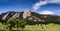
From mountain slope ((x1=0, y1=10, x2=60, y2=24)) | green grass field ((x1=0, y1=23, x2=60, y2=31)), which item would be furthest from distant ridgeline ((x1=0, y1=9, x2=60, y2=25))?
green grass field ((x1=0, y1=23, x2=60, y2=31))

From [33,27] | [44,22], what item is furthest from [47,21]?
[33,27]

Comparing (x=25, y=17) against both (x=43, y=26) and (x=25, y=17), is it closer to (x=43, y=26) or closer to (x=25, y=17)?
(x=25, y=17)

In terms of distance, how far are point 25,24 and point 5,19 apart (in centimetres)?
383

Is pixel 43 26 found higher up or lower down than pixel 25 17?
lower down

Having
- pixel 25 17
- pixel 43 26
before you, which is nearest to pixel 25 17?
pixel 25 17

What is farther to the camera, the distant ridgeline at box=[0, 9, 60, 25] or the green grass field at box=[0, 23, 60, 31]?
the distant ridgeline at box=[0, 9, 60, 25]

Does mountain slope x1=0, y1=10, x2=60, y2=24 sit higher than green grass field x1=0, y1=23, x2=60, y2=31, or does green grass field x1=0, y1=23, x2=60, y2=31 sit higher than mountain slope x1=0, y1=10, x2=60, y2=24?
mountain slope x1=0, y1=10, x2=60, y2=24

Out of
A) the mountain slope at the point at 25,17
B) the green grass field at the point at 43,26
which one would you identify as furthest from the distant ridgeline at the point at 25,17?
the green grass field at the point at 43,26

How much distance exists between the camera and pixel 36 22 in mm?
33625

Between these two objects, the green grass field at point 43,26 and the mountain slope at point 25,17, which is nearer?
the green grass field at point 43,26

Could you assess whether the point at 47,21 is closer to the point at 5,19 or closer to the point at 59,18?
the point at 59,18

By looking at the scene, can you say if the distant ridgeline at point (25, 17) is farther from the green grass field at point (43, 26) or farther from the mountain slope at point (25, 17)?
the green grass field at point (43, 26)

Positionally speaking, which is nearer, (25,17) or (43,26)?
(43,26)

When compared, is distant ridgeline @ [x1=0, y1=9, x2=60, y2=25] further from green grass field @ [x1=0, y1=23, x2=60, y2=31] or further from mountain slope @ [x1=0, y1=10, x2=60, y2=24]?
green grass field @ [x1=0, y1=23, x2=60, y2=31]
